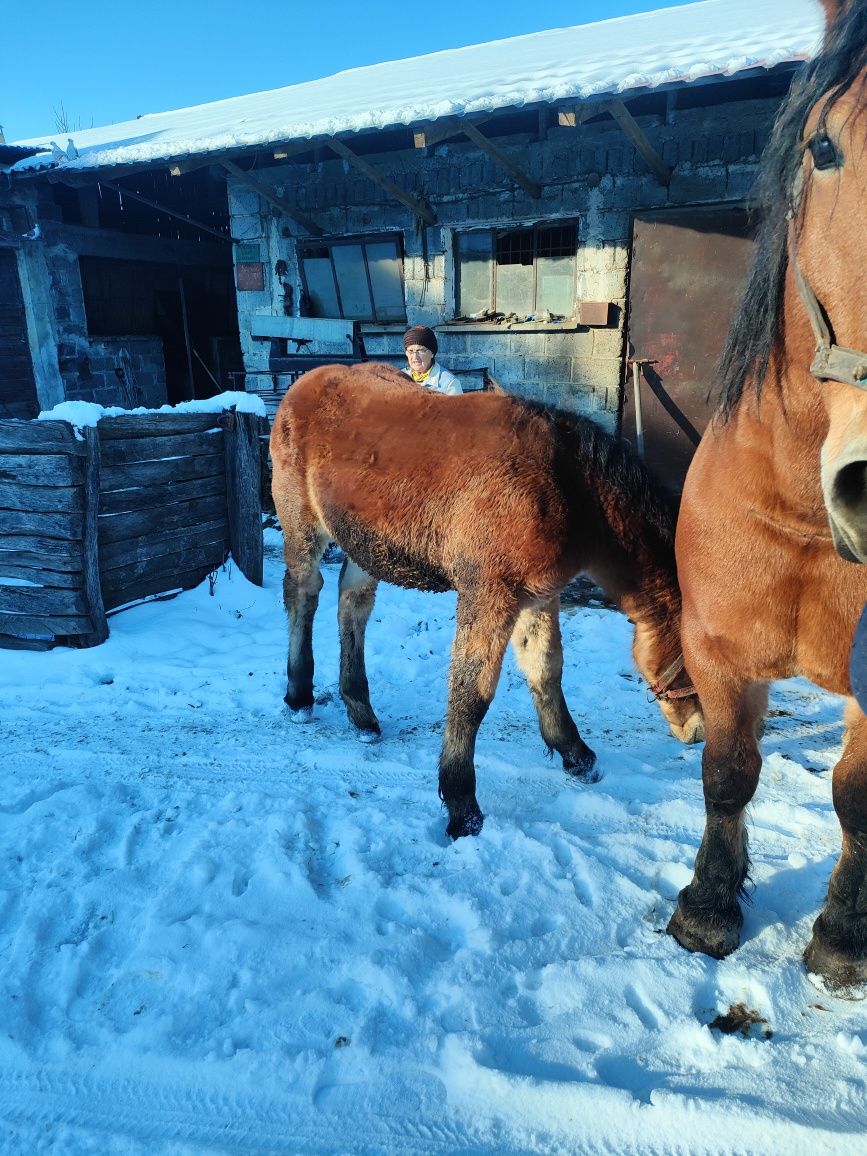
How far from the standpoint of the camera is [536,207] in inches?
293

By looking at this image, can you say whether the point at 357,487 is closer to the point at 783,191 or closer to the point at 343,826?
the point at 343,826

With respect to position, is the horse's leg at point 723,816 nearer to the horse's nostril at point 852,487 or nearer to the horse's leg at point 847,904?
the horse's leg at point 847,904

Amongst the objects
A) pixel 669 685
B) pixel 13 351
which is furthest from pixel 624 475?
pixel 13 351

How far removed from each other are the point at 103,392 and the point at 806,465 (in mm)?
11177

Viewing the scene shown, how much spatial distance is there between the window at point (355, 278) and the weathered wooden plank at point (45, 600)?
5684 mm

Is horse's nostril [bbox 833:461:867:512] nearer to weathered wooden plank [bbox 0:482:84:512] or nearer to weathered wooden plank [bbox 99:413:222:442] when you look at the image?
weathered wooden plank [bbox 0:482:84:512]

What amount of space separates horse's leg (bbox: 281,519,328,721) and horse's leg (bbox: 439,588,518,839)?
130cm

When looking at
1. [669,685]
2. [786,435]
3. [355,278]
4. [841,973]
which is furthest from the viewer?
[355,278]

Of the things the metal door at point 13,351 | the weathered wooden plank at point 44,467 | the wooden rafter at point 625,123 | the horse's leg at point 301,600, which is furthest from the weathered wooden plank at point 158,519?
the metal door at point 13,351

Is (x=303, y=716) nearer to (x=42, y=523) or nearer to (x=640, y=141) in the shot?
(x=42, y=523)

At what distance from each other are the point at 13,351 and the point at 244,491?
603 centimetres

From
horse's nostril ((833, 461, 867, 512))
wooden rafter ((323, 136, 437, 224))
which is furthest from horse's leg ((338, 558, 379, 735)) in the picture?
wooden rafter ((323, 136, 437, 224))

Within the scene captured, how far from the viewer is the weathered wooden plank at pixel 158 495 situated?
4.77 m

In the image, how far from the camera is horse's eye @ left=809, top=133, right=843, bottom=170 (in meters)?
1.20
